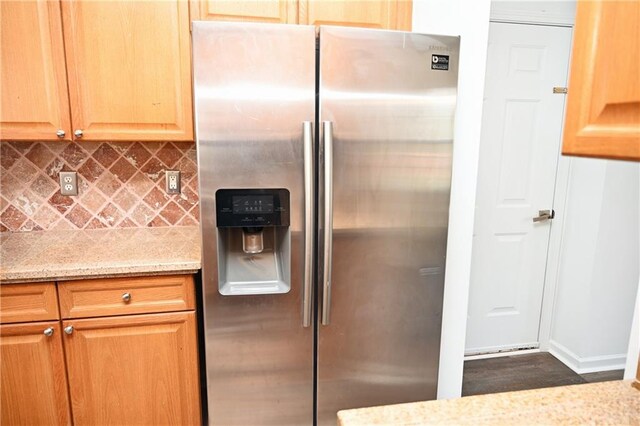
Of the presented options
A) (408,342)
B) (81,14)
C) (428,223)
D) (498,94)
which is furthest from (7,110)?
(498,94)

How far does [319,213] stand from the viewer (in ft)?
4.80

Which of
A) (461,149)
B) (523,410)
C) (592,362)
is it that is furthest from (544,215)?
(523,410)

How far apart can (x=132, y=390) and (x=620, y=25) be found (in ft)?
5.83

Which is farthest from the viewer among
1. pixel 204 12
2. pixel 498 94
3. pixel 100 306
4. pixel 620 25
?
pixel 498 94

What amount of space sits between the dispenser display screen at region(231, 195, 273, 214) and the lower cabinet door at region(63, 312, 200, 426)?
486mm

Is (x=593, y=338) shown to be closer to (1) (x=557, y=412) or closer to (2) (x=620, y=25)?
(1) (x=557, y=412)

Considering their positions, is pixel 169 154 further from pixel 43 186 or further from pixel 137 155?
pixel 43 186

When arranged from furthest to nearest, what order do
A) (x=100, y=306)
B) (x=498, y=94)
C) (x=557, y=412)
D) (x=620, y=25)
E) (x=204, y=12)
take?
(x=498, y=94)
(x=204, y=12)
(x=100, y=306)
(x=557, y=412)
(x=620, y=25)

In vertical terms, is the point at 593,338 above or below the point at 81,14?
below

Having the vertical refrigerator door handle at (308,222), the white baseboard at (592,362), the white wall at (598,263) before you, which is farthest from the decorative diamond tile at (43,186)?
the white baseboard at (592,362)

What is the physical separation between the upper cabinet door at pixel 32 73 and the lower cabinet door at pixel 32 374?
2.48 feet

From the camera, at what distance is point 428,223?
5.15 ft

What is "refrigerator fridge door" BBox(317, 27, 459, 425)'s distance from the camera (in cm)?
142

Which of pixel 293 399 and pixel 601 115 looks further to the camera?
pixel 293 399
